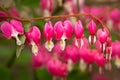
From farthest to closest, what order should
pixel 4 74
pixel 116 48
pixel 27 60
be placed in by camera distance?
1. pixel 27 60
2. pixel 4 74
3. pixel 116 48

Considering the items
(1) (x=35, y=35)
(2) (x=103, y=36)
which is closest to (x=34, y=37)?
(1) (x=35, y=35)

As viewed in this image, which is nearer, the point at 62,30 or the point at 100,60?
the point at 62,30

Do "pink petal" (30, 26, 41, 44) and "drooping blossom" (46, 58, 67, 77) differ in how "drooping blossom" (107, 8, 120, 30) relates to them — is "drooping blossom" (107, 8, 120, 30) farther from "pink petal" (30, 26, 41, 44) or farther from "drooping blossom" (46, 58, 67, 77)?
"pink petal" (30, 26, 41, 44)

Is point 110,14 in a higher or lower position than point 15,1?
lower

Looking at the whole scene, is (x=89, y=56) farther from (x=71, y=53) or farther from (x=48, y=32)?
(x=48, y=32)

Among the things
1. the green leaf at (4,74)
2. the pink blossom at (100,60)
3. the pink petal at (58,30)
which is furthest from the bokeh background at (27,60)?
the pink blossom at (100,60)

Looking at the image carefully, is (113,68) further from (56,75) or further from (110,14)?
(56,75)

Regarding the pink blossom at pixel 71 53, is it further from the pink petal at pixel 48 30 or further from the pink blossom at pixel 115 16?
the pink blossom at pixel 115 16

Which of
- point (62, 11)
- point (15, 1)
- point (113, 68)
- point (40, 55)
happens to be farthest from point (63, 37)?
point (113, 68)
